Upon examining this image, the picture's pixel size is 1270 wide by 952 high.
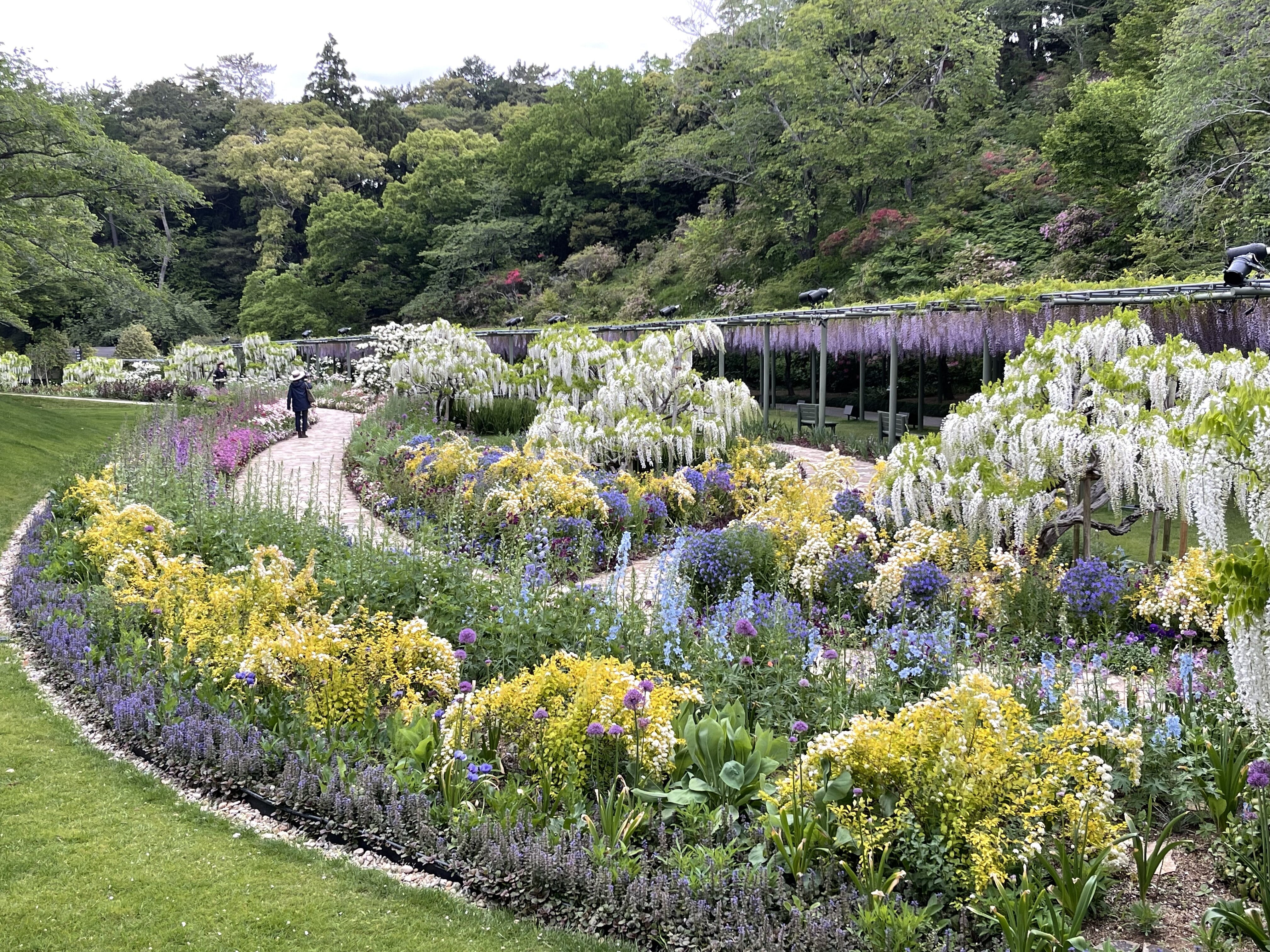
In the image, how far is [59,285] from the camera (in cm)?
2111

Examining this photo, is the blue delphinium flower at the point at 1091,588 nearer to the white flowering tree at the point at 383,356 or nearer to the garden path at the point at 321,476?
the garden path at the point at 321,476

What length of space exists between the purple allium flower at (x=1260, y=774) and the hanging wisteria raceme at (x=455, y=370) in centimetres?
1381

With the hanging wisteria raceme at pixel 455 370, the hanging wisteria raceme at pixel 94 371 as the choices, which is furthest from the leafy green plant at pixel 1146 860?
the hanging wisteria raceme at pixel 94 371

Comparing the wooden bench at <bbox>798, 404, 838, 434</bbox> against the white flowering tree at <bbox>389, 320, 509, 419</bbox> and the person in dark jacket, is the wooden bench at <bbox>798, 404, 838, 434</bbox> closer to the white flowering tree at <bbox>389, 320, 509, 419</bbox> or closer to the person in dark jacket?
the white flowering tree at <bbox>389, 320, 509, 419</bbox>

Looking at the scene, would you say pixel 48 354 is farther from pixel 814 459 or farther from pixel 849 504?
pixel 849 504

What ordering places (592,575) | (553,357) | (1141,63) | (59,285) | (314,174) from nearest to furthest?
(592,575)
(553,357)
(59,285)
(1141,63)
(314,174)

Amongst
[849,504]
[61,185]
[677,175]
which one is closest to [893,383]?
[849,504]

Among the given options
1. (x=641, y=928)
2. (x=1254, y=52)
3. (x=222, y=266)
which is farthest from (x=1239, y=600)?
(x=222, y=266)

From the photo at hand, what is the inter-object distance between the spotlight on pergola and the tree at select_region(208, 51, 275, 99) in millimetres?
60919

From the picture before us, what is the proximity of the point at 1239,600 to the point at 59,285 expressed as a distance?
958 inches

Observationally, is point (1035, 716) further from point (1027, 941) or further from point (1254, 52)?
point (1254, 52)

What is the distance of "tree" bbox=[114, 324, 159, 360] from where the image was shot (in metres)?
38.0

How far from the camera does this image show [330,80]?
177 ft

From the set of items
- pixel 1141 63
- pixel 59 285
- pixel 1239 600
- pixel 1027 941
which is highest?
pixel 1141 63
